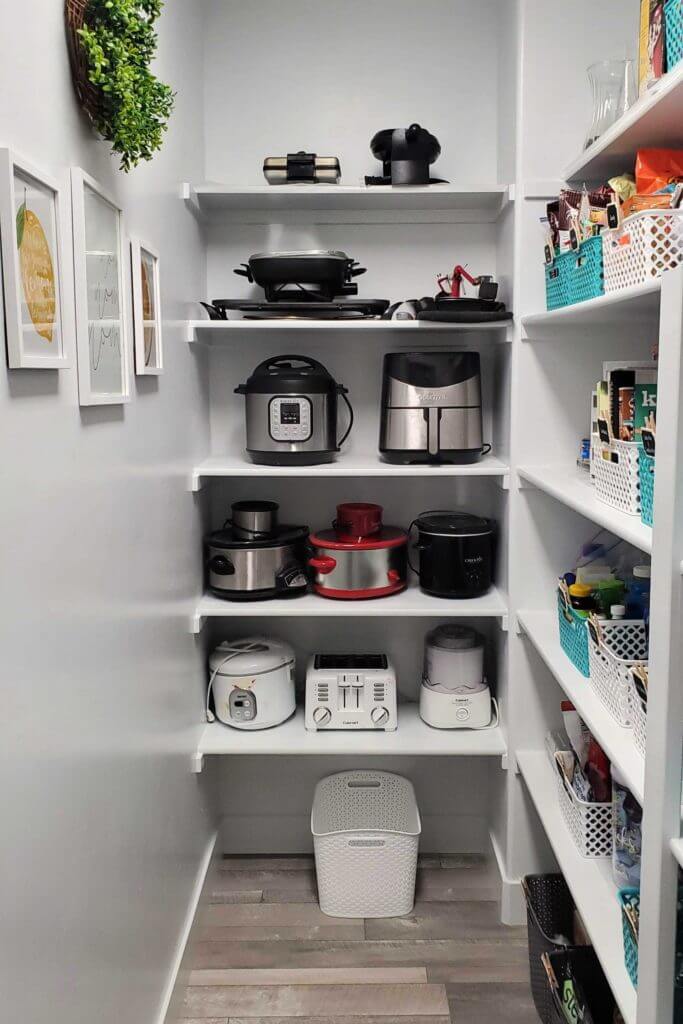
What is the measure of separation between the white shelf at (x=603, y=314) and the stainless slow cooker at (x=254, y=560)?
2.81 ft

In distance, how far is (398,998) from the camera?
7.08 ft

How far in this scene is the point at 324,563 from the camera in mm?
2455

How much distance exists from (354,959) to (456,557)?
3.47 feet

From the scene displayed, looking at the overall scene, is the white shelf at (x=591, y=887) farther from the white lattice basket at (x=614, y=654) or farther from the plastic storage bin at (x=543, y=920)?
the white lattice basket at (x=614, y=654)

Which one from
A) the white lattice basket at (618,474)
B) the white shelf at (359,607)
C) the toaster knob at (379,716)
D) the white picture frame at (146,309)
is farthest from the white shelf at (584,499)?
the white picture frame at (146,309)

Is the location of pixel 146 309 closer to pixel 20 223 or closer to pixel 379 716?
pixel 20 223

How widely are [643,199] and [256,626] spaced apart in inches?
67.1

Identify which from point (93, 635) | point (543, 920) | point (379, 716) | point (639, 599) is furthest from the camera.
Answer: point (379, 716)

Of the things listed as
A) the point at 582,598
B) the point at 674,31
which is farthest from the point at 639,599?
the point at 674,31

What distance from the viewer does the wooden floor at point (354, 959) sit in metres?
2.12

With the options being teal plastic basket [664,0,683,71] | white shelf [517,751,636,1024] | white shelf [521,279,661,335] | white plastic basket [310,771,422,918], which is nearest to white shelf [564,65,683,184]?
teal plastic basket [664,0,683,71]

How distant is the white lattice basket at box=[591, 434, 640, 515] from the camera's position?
1544mm

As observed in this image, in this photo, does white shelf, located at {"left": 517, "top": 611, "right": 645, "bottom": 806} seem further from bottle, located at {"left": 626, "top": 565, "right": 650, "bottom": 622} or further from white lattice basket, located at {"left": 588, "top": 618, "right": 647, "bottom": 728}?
bottle, located at {"left": 626, "top": 565, "right": 650, "bottom": 622}

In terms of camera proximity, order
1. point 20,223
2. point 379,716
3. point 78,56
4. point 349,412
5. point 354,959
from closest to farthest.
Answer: point 20,223 → point 78,56 → point 354,959 → point 379,716 → point 349,412
